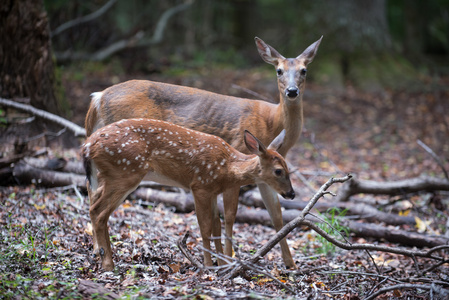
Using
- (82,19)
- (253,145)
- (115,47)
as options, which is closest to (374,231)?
(253,145)

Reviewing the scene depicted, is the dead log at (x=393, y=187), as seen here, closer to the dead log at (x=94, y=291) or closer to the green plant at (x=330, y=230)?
the green plant at (x=330, y=230)

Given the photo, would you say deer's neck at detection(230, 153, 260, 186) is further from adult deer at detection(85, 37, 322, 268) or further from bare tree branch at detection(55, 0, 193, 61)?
bare tree branch at detection(55, 0, 193, 61)

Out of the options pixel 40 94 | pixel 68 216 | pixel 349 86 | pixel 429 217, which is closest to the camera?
pixel 68 216

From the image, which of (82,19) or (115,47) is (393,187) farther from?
(115,47)

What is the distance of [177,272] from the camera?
4180 millimetres

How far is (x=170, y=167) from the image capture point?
166 inches

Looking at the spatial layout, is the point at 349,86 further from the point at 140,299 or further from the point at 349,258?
the point at 140,299

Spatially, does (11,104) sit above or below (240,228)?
above

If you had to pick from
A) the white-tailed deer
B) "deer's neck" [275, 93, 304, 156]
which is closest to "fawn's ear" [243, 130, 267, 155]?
the white-tailed deer

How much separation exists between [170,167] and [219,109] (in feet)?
4.61

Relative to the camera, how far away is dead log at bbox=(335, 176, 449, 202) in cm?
663

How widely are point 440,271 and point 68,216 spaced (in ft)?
13.8

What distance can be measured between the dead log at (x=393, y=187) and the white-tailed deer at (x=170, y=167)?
2.60 metres

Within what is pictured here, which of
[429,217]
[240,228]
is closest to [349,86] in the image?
[429,217]
